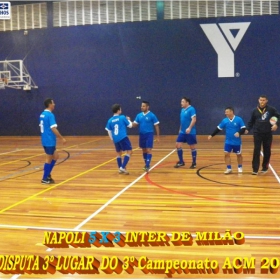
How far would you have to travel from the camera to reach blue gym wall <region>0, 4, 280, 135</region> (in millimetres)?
17156

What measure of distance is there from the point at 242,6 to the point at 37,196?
14467mm

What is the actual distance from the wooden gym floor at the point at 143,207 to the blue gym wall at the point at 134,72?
841 centimetres

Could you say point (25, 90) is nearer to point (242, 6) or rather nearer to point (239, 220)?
point (242, 6)

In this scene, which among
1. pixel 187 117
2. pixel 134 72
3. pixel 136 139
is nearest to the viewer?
pixel 187 117

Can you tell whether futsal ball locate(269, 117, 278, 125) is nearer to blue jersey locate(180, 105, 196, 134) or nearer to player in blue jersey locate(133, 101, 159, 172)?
blue jersey locate(180, 105, 196, 134)

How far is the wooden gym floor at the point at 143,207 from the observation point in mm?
3854

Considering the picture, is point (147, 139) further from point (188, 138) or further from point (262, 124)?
point (262, 124)

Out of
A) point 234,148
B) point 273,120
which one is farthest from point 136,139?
point 273,120

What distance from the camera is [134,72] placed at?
18.3 meters

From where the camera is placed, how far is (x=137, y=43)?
18.2 metres

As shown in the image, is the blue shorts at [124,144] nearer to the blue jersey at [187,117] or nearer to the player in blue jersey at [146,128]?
the player in blue jersey at [146,128]

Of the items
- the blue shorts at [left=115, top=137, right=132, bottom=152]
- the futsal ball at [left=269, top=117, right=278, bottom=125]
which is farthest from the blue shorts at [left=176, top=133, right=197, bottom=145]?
the futsal ball at [left=269, top=117, right=278, bottom=125]

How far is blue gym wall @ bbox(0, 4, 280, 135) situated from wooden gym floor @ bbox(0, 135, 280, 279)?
841cm

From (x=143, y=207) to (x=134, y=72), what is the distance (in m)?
13.4
